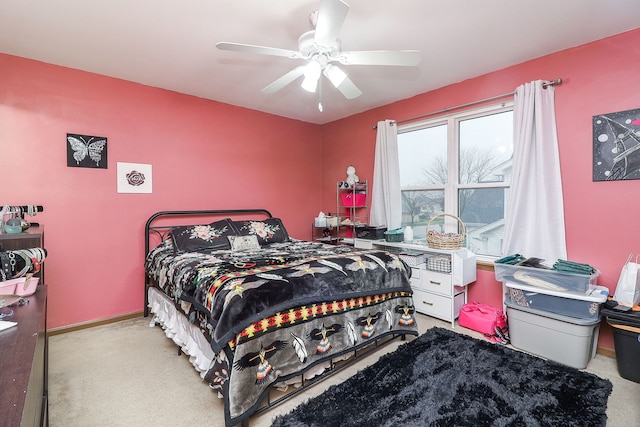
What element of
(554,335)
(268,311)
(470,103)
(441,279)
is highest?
(470,103)

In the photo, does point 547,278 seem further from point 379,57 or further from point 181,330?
point 181,330

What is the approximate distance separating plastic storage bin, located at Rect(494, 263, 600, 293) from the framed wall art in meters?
0.81

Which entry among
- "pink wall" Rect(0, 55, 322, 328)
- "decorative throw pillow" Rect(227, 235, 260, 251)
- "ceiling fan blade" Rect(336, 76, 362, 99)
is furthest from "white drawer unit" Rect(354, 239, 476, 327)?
"pink wall" Rect(0, 55, 322, 328)

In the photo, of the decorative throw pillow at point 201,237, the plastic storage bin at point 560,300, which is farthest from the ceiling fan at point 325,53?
the plastic storage bin at point 560,300

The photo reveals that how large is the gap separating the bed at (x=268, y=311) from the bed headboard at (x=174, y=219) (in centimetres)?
32

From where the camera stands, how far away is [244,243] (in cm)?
332

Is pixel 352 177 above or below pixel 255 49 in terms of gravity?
below

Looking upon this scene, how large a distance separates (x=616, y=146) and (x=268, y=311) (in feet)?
9.68

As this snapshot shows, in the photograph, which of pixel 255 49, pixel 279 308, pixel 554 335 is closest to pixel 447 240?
pixel 554 335

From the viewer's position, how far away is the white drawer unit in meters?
3.06

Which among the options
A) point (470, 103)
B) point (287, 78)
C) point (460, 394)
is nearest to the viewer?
point (460, 394)

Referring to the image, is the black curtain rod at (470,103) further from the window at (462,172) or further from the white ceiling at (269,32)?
the white ceiling at (269,32)

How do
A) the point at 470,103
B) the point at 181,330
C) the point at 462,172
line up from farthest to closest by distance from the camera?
the point at 462,172 → the point at 470,103 → the point at 181,330

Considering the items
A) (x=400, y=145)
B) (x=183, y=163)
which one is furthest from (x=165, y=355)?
(x=400, y=145)
